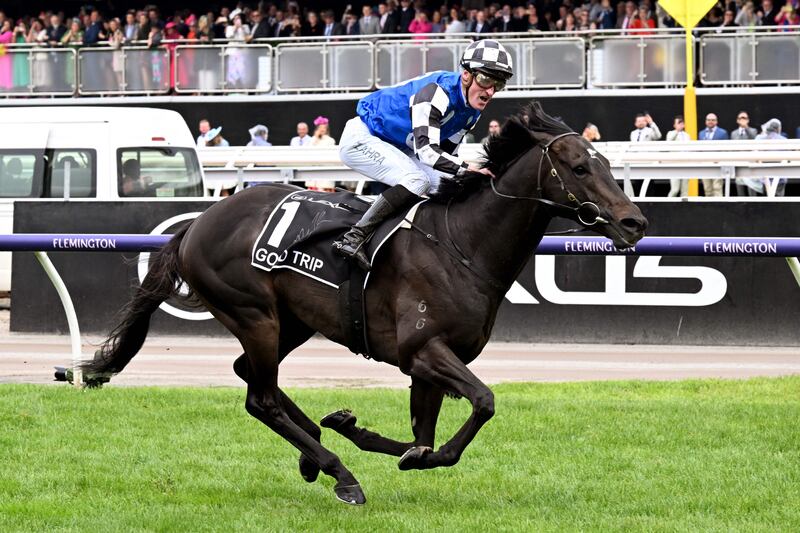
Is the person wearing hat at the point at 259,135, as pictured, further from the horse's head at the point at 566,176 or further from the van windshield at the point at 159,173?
the horse's head at the point at 566,176

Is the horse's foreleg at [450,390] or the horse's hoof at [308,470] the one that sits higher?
the horse's foreleg at [450,390]

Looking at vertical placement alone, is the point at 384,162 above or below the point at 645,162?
above

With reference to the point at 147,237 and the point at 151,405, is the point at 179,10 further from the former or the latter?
the point at 151,405

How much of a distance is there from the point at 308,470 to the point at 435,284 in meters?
1.09

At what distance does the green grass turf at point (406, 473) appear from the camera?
18.7 feet

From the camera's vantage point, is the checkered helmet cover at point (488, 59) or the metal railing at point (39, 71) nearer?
the checkered helmet cover at point (488, 59)

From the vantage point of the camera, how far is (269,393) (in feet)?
21.4

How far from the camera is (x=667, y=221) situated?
38.9ft

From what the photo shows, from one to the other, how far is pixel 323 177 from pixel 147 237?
5940mm

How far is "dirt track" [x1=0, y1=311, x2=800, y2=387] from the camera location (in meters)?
10.2

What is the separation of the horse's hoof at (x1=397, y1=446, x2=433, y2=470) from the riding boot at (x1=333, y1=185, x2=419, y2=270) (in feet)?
3.02

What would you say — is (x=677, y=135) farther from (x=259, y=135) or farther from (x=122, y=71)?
(x=122, y=71)

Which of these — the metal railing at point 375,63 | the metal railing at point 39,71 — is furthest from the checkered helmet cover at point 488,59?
the metal railing at point 39,71

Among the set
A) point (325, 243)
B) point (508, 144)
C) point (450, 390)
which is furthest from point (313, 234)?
point (450, 390)
